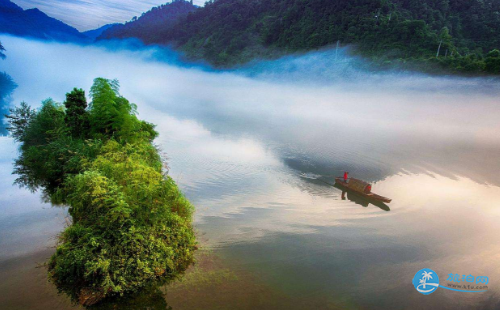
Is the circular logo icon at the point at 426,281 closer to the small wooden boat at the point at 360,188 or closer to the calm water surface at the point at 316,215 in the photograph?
the calm water surface at the point at 316,215

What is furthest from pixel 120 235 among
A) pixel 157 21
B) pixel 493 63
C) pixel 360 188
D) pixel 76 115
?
pixel 157 21

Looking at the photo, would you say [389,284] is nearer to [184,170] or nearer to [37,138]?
[184,170]

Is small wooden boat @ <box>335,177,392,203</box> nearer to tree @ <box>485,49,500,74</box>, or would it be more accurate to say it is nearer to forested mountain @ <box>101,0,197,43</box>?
tree @ <box>485,49,500,74</box>

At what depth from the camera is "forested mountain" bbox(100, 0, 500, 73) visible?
56938 mm

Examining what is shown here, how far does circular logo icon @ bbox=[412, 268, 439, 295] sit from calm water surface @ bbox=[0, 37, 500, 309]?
28 centimetres

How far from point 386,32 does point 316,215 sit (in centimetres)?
6176

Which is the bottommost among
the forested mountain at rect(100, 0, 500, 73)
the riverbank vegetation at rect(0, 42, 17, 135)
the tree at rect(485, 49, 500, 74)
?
the riverbank vegetation at rect(0, 42, 17, 135)

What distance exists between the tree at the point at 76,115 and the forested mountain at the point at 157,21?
460ft

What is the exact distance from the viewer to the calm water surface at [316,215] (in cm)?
1098

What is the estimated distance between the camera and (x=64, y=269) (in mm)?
9719

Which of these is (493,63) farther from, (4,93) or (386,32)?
(4,93)

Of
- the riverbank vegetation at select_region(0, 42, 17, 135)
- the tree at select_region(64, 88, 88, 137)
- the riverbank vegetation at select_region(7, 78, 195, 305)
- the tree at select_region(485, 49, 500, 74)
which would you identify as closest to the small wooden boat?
the riverbank vegetation at select_region(7, 78, 195, 305)

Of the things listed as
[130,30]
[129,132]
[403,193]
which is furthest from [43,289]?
[130,30]

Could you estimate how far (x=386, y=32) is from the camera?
63656 mm
